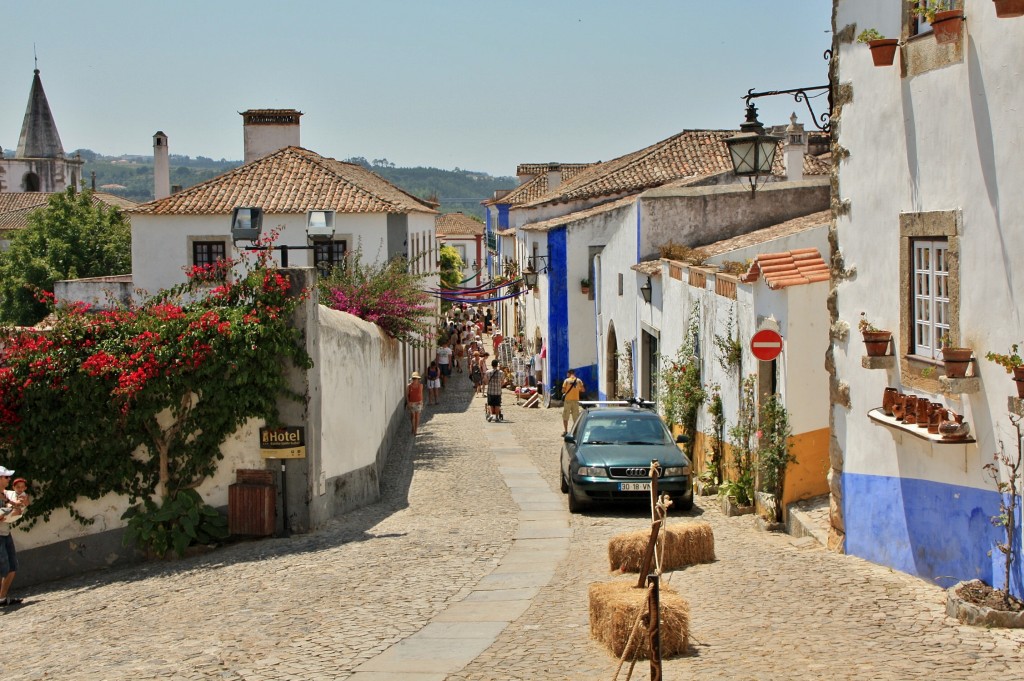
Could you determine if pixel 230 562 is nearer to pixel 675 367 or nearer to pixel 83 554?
pixel 83 554

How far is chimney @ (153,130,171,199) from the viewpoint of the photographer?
46.8m

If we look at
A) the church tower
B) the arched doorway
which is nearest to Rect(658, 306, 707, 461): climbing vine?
the arched doorway

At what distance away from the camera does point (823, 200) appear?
25.2 metres

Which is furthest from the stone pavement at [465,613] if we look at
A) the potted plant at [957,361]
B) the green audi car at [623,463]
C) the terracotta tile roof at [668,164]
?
the terracotta tile roof at [668,164]

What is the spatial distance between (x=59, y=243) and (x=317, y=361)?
1783 inches

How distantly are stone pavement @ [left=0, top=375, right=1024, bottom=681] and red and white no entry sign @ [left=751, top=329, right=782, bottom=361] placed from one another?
2094mm

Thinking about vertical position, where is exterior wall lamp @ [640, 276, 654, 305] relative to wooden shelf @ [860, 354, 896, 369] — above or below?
above

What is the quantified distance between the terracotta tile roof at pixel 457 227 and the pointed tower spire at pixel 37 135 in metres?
39.2

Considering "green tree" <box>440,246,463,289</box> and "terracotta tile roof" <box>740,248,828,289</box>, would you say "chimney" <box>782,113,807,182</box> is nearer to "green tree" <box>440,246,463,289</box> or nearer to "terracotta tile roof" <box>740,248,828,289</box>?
"terracotta tile roof" <box>740,248,828,289</box>

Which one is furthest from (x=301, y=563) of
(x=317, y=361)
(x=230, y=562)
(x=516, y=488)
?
(x=516, y=488)

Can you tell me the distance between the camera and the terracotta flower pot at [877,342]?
33.0 feet

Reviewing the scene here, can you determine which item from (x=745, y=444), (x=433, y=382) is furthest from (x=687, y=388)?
(x=433, y=382)

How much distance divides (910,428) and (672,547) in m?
2.68

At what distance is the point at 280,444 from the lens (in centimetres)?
1401
